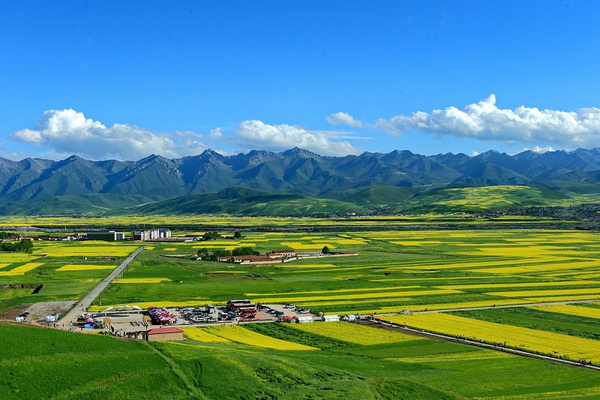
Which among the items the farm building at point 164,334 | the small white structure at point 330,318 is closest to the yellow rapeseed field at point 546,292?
the small white structure at point 330,318

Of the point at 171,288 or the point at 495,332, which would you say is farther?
the point at 171,288

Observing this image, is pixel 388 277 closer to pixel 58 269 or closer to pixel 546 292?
pixel 546 292

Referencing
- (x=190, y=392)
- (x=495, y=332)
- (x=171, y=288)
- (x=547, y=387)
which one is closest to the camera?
(x=190, y=392)

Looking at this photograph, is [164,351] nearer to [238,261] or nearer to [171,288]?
[171,288]

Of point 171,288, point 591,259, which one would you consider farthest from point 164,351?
point 591,259

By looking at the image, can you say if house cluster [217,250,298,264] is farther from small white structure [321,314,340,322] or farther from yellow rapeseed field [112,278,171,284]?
small white structure [321,314,340,322]
